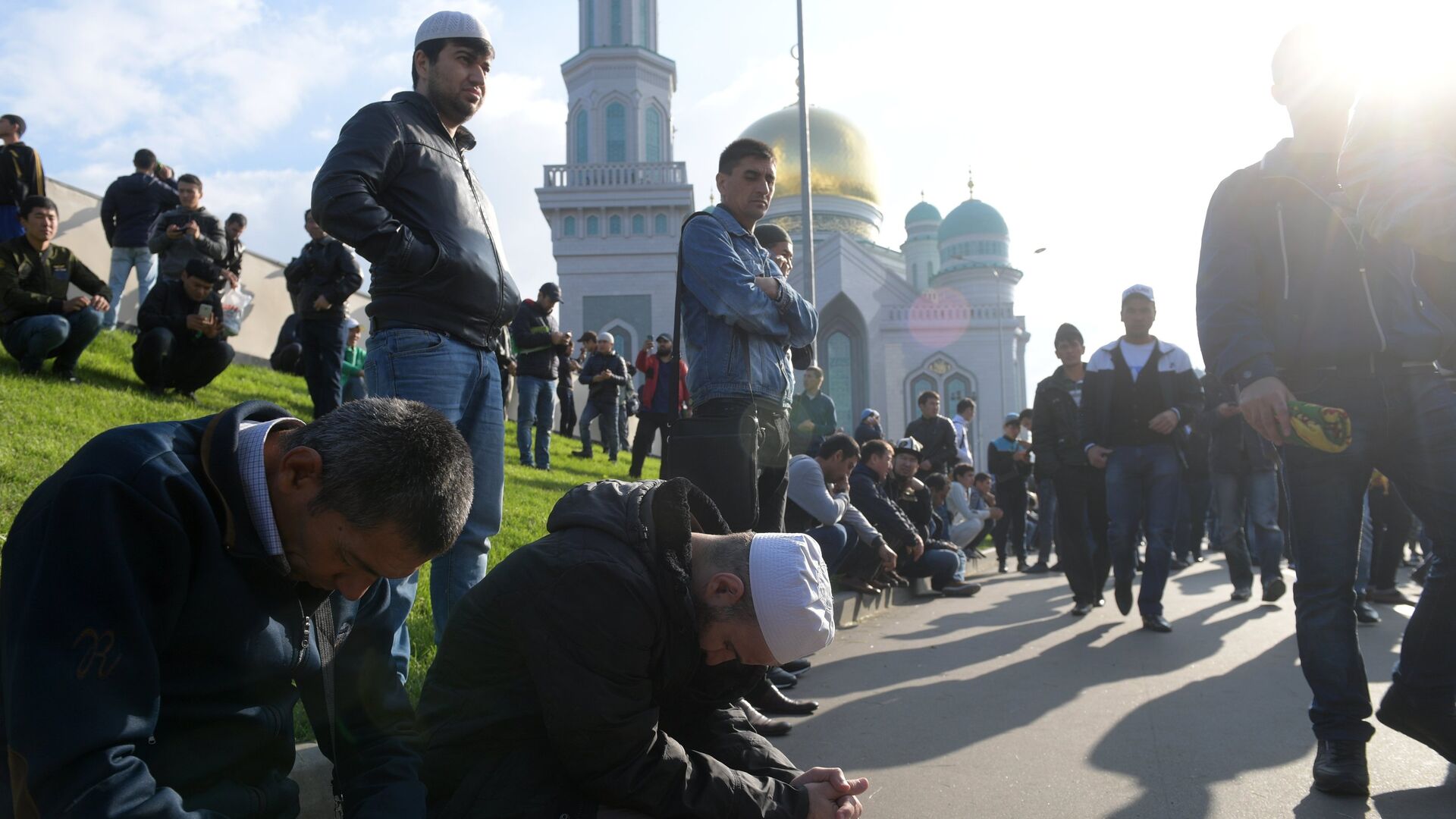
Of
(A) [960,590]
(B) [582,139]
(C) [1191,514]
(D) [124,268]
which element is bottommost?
(A) [960,590]

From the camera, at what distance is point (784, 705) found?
4602 millimetres

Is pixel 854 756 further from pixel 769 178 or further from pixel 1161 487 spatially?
→ pixel 1161 487

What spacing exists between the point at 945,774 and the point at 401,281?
254 cm

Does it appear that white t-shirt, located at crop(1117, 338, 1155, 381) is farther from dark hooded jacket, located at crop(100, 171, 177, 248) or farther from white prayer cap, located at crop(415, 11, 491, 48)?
dark hooded jacket, located at crop(100, 171, 177, 248)

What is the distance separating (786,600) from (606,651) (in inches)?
15.8

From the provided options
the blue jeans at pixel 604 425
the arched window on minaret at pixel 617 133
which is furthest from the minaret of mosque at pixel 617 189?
the blue jeans at pixel 604 425

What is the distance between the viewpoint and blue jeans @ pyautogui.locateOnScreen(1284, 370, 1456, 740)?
3383 mm

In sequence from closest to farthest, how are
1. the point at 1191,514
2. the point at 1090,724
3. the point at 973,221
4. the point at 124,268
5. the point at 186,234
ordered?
the point at 1090,724
the point at 186,234
the point at 124,268
the point at 1191,514
the point at 973,221

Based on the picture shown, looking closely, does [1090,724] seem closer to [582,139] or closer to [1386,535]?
[1386,535]

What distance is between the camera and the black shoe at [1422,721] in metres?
3.35

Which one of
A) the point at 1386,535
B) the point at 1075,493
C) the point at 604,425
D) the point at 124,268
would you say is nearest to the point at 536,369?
the point at 604,425

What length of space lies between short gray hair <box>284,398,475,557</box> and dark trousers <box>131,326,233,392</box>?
7.47 meters

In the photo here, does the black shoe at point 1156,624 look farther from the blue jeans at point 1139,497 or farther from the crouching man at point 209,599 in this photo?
the crouching man at point 209,599

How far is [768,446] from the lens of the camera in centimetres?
473
